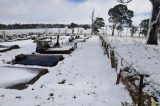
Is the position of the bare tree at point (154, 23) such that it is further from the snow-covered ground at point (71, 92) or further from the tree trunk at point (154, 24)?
the snow-covered ground at point (71, 92)

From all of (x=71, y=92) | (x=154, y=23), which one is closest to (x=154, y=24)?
(x=154, y=23)

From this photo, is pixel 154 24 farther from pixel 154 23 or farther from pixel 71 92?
pixel 71 92

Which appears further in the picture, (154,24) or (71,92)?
(154,24)

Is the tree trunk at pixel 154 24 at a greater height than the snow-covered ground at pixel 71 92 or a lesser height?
greater

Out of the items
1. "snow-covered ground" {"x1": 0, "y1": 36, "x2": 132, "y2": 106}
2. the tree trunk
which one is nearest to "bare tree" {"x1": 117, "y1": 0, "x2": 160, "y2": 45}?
the tree trunk

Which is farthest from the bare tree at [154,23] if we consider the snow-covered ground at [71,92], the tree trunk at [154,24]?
the snow-covered ground at [71,92]

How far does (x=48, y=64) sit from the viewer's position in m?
14.9

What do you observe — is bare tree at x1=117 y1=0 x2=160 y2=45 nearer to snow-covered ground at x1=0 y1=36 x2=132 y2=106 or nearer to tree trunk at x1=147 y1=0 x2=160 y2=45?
tree trunk at x1=147 y1=0 x2=160 y2=45

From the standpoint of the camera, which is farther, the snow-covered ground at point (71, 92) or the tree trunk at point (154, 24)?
the tree trunk at point (154, 24)

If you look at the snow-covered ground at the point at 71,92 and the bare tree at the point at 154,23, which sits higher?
the bare tree at the point at 154,23

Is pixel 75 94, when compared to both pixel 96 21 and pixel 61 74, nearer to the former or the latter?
pixel 61 74

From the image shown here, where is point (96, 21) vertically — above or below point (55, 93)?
above

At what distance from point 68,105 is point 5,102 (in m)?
2.18

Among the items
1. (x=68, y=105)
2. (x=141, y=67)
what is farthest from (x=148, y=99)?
(x=141, y=67)
